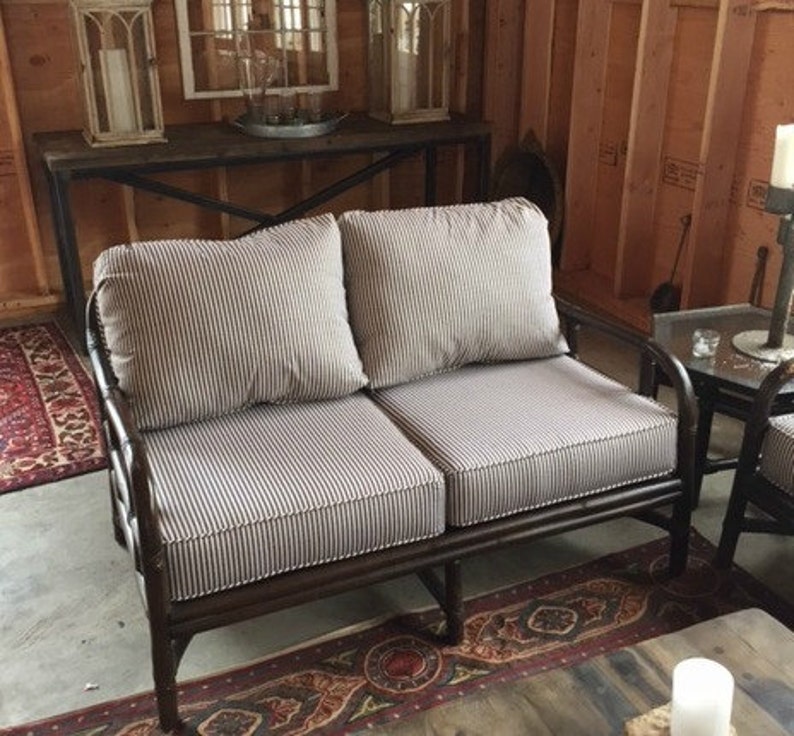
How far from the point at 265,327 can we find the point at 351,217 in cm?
40

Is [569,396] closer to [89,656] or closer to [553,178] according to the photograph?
[89,656]

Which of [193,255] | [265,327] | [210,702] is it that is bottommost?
[210,702]

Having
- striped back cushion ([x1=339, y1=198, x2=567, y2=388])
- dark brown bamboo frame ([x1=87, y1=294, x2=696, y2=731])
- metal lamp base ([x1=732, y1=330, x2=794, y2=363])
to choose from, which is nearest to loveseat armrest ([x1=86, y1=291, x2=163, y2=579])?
dark brown bamboo frame ([x1=87, y1=294, x2=696, y2=731])

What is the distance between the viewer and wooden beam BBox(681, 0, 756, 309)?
120 inches

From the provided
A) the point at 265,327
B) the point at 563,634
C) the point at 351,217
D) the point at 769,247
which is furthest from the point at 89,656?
the point at 769,247

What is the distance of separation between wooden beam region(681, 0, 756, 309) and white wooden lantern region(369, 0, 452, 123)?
1171mm

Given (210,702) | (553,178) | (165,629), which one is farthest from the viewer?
(553,178)

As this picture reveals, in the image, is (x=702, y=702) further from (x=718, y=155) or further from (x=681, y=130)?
(x=681, y=130)

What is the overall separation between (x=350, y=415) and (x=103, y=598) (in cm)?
74

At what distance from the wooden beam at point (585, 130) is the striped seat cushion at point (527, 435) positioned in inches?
76.0

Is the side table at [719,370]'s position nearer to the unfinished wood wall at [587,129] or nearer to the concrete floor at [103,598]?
the concrete floor at [103,598]

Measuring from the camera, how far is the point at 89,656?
1944mm

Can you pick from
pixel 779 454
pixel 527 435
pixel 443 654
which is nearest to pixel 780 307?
pixel 779 454

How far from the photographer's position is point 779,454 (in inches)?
78.1
